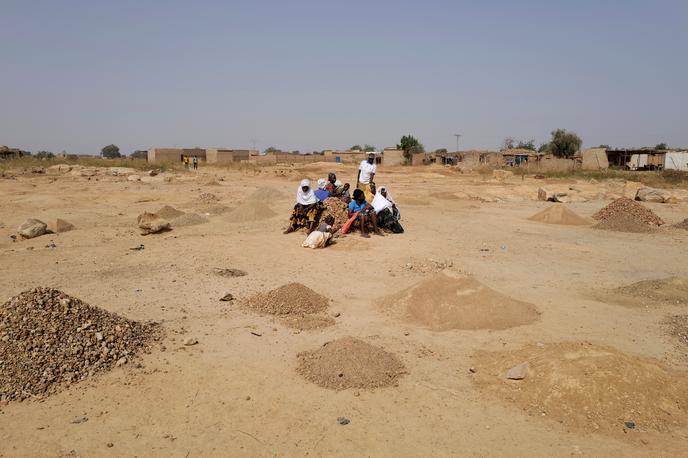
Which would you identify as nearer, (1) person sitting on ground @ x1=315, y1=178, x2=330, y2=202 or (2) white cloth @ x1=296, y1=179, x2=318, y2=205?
(2) white cloth @ x1=296, y1=179, x2=318, y2=205

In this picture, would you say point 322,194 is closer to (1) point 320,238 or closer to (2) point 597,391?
(1) point 320,238

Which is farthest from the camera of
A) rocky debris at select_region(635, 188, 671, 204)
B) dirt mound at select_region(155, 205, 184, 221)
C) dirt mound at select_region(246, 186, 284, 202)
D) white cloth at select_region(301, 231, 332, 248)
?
rocky debris at select_region(635, 188, 671, 204)

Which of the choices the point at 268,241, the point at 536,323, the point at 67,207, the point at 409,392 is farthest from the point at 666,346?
the point at 67,207

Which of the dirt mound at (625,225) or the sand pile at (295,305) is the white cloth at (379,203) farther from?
the dirt mound at (625,225)

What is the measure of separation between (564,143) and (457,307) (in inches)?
1586

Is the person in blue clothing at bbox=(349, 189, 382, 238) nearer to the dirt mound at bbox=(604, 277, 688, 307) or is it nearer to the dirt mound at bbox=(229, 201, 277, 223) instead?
the dirt mound at bbox=(229, 201, 277, 223)

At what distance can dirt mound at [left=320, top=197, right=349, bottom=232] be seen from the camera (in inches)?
406

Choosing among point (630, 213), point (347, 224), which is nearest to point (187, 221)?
point (347, 224)

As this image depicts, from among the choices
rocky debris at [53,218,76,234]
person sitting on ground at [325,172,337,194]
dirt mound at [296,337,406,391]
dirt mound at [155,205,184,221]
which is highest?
person sitting on ground at [325,172,337,194]

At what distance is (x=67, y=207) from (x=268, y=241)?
863 cm

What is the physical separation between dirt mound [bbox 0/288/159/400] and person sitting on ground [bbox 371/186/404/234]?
19.8ft

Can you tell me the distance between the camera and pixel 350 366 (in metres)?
4.42

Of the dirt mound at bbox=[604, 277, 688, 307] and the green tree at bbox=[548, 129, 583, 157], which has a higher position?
the green tree at bbox=[548, 129, 583, 157]

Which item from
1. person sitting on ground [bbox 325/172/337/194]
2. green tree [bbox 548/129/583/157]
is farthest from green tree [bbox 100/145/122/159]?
person sitting on ground [bbox 325/172/337/194]
